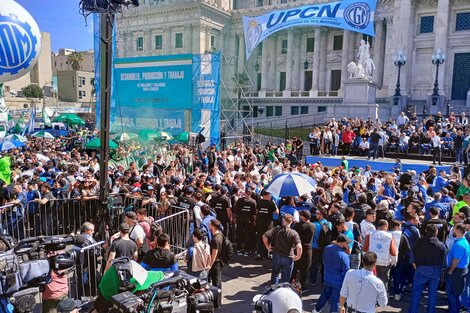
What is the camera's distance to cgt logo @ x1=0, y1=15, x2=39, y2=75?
731cm

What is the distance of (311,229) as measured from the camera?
7.12m

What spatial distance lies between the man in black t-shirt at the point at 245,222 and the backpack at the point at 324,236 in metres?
2.03

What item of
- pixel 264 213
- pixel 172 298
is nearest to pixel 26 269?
pixel 172 298

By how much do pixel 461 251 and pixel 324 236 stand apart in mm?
2225

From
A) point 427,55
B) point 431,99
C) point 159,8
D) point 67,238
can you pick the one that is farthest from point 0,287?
point 159,8

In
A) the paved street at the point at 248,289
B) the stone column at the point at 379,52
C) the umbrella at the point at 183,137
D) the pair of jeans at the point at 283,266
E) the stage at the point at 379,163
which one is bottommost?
the paved street at the point at 248,289

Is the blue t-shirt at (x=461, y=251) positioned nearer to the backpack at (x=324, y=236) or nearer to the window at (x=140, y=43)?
the backpack at (x=324, y=236)

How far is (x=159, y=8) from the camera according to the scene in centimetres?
5184

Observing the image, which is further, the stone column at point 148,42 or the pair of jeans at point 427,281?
the stone column at point 148,42

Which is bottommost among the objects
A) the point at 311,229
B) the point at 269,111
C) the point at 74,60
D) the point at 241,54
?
the point at 311,229

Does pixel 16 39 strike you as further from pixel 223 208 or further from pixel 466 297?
pixel 466 297

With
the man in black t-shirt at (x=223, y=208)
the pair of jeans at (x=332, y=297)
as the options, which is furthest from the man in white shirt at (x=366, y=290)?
the man in black t-shirt at (x=223, y=208)

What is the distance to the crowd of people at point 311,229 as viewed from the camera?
19.7 feet

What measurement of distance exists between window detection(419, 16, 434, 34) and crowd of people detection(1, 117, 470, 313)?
1264 inches
